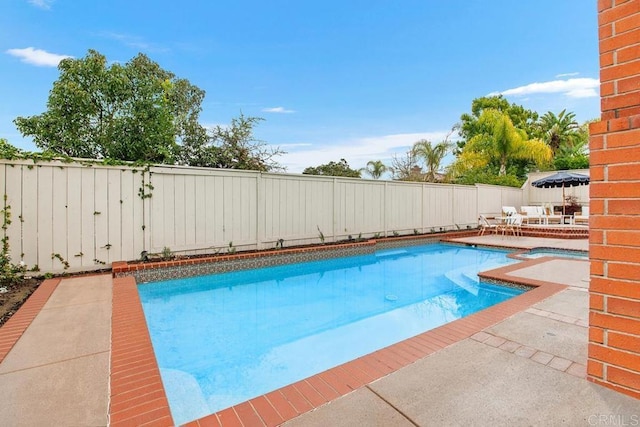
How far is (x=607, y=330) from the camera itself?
1826 mm

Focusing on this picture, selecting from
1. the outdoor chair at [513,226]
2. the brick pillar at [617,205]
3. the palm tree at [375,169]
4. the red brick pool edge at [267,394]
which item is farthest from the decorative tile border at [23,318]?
the palm tree at [375,169]

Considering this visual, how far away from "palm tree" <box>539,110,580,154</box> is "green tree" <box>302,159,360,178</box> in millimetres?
15836

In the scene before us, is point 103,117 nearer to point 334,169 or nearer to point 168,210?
point 168,210

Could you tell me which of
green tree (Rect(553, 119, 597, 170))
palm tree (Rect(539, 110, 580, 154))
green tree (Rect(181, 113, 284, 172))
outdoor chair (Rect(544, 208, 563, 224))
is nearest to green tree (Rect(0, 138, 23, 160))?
green tree (Rect(181, 113, 284, 172))

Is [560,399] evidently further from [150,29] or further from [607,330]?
[150,29]

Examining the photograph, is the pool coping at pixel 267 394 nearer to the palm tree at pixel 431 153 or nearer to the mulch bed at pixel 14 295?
the mulch bed at pixel 14 295

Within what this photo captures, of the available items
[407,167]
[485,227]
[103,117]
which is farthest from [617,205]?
[407,167]

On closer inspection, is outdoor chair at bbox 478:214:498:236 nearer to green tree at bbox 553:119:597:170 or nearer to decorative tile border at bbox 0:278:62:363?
decorative tile border at bbox 0:278:62:363

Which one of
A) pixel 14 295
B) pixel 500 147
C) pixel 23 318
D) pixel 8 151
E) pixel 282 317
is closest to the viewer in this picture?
pixel 23 318

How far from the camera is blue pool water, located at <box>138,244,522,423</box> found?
3164 mm

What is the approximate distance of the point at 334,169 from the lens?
2380cm

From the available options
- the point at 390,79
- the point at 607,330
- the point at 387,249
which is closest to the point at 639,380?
the point at 607,330

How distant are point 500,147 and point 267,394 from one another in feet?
67.8

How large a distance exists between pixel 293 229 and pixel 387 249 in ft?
11.4
